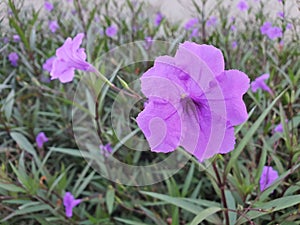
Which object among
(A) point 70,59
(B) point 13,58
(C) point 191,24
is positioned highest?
(A) point 70,59

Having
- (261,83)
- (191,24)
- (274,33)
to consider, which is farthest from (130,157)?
(191,24)

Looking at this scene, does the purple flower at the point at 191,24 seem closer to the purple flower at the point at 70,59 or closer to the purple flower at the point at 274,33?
the purple flower at the point at 274,33

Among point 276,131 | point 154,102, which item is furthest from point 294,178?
point 154,102

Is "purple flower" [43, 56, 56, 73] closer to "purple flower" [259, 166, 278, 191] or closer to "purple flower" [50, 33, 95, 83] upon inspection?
"purple flower" [50, 33, 95, 83]

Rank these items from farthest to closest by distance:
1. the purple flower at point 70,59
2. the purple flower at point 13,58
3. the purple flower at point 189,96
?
the purple flower at point 13,58
the purple flower at point 70,59
the purple flower at point 189,96

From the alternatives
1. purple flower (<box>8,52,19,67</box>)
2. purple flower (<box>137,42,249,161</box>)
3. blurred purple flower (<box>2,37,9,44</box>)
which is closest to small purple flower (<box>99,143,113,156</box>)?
purple flower (<box>137,42,249,161</box>)

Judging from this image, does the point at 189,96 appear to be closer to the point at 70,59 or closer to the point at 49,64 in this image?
the point at 70,59

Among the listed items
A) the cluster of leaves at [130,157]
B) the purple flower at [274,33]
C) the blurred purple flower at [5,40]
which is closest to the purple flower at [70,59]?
the cluster of leaves at [130,157]

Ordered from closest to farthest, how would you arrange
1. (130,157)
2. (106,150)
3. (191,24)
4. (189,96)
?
(189,96) → (106,150) → (130,157) → (191,24)
